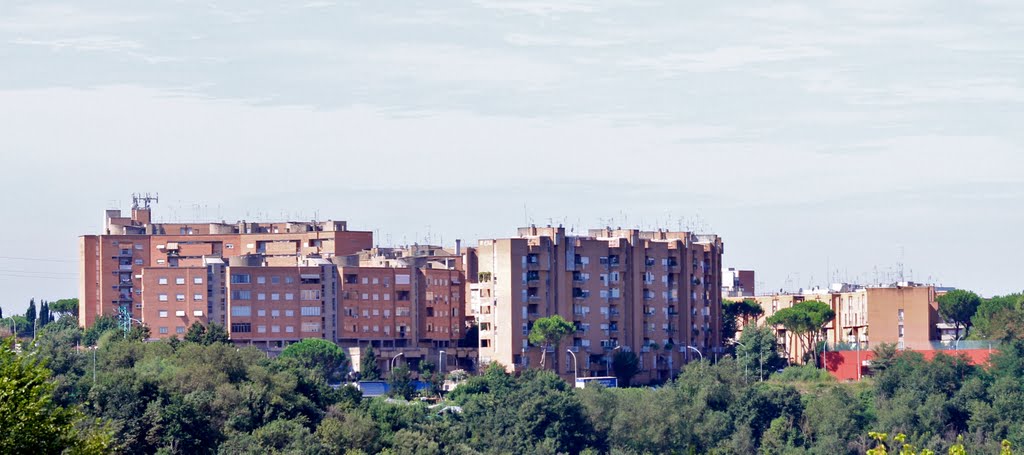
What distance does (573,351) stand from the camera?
103 m

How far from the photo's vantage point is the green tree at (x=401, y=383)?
94062 millimetres

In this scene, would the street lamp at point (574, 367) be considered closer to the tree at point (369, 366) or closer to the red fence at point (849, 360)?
the tree at point (369, 366)

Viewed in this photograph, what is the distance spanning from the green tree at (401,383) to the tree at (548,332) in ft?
24.0

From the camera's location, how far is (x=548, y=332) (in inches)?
3888

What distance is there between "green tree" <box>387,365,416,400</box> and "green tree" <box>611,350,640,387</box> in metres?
12.7

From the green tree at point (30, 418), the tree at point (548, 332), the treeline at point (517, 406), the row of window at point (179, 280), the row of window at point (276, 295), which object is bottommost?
the treeline at point (517, 406)

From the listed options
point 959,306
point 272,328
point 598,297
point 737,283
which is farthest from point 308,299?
point 737,283

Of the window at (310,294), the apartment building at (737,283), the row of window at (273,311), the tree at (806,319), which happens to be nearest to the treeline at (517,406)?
the tree at (806,319)

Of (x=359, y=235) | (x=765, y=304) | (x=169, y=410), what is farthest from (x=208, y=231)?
(x=169, y=410)

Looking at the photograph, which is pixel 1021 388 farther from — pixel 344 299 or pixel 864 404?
pixel 344 299

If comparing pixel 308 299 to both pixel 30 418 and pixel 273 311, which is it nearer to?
pixel 273 311

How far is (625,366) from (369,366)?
14604 mm

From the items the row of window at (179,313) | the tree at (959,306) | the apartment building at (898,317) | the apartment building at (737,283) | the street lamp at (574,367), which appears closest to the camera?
the street lamp at (574,367)

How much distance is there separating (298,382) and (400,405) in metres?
5.01
